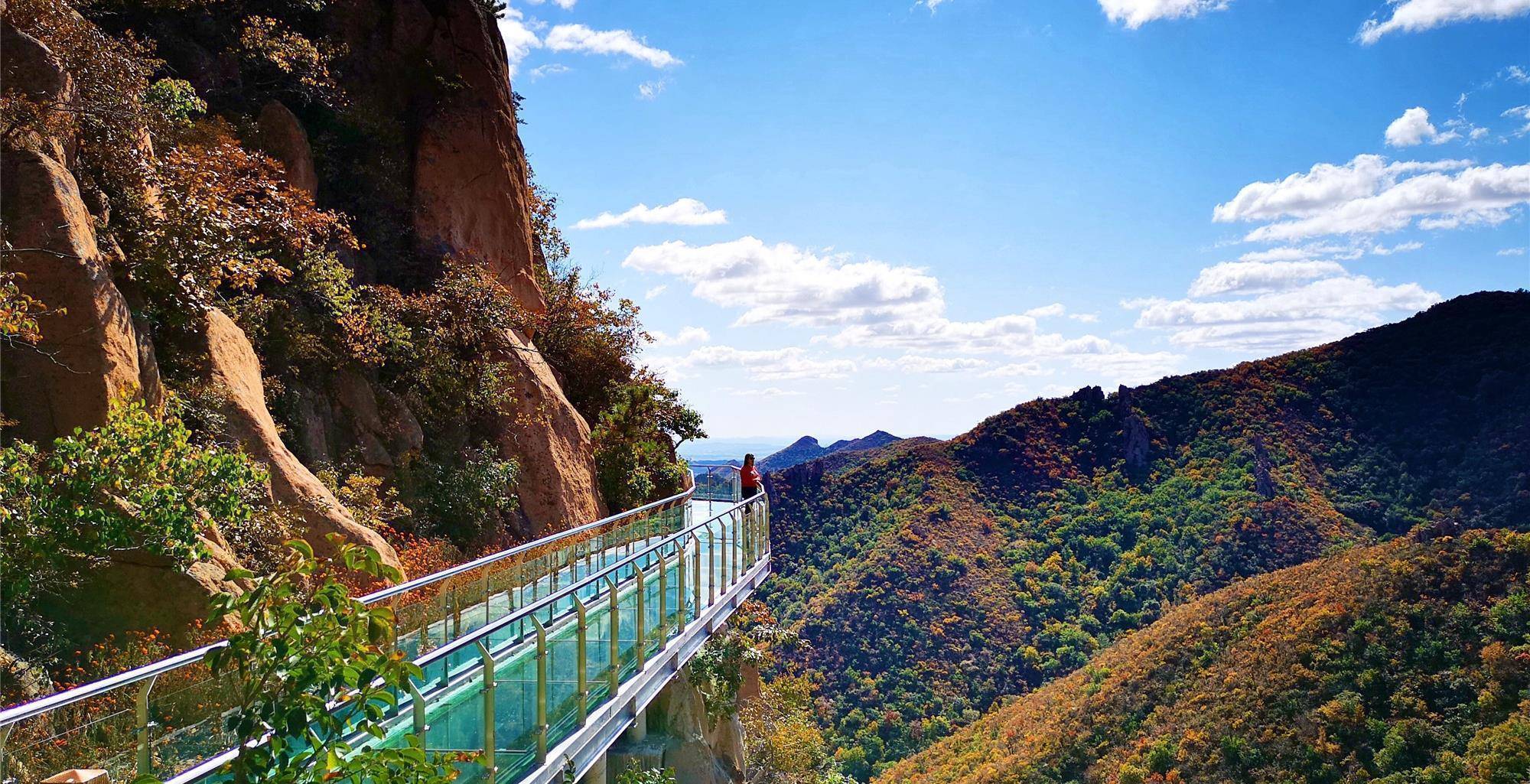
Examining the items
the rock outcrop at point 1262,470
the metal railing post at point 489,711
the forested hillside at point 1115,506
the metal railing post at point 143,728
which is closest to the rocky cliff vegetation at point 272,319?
the metal railing post at point 489,711


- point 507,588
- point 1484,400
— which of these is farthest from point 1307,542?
point 507,588

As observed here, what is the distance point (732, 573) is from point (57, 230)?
8041mm

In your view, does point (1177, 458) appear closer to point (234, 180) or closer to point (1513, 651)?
point (1513, 651)

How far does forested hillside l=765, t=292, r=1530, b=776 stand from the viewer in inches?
2032

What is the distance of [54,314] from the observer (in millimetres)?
7047

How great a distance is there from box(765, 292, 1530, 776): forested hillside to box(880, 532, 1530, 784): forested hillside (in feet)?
15.7

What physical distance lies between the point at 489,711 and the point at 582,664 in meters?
1.35

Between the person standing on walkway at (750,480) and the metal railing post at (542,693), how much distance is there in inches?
394

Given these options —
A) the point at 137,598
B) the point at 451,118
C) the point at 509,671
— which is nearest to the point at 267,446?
the point at 137,598

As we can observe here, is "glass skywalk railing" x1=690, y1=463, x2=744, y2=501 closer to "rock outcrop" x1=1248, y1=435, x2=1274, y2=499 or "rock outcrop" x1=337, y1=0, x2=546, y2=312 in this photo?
"rock outcrop" x1=337, y1=0, x2=546, y2=312

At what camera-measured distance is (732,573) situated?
12156 mm

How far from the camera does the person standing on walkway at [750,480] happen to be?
16094mm

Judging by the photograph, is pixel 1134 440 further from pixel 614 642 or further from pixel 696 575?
pixel 614 642

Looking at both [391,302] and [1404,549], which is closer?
[391,302]
